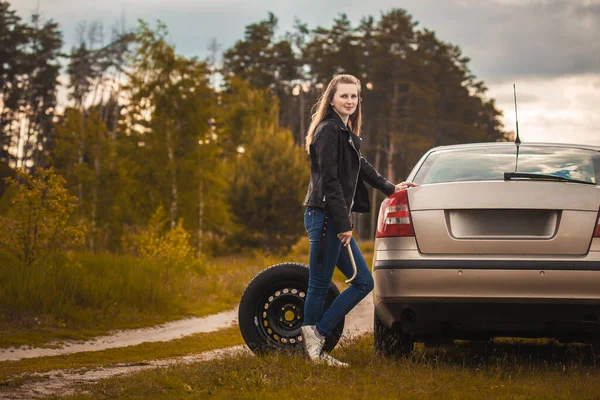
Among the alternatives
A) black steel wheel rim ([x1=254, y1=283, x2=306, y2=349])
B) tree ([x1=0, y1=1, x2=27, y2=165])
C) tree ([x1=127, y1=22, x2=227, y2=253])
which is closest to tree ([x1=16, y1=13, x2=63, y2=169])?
tree ([x1=0, y1=1, x2=27, y2=165])

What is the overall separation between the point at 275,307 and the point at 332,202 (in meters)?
1.37

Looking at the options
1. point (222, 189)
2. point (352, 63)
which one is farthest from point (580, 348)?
point (352, 63)

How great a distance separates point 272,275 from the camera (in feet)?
22.3

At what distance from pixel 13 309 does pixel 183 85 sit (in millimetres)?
26571

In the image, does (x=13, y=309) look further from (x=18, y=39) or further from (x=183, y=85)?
(x=18, y=39)

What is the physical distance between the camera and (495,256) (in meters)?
5.70

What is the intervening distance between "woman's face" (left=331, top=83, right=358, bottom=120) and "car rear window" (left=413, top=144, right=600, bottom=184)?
768 mm

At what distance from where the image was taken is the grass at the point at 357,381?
5.24m

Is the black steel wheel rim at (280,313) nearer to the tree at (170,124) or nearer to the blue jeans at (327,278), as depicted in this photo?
the blue jeans at (327,278)

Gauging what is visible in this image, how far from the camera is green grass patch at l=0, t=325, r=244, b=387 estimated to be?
7039 millimetres

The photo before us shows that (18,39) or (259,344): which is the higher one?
(18,39)

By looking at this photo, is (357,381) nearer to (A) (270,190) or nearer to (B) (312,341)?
(B) (312,341)

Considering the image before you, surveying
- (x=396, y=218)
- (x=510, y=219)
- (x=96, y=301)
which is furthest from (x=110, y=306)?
(x=510, y=219)

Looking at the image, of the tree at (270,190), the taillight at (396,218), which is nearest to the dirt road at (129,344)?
the taillight at (396,218)
